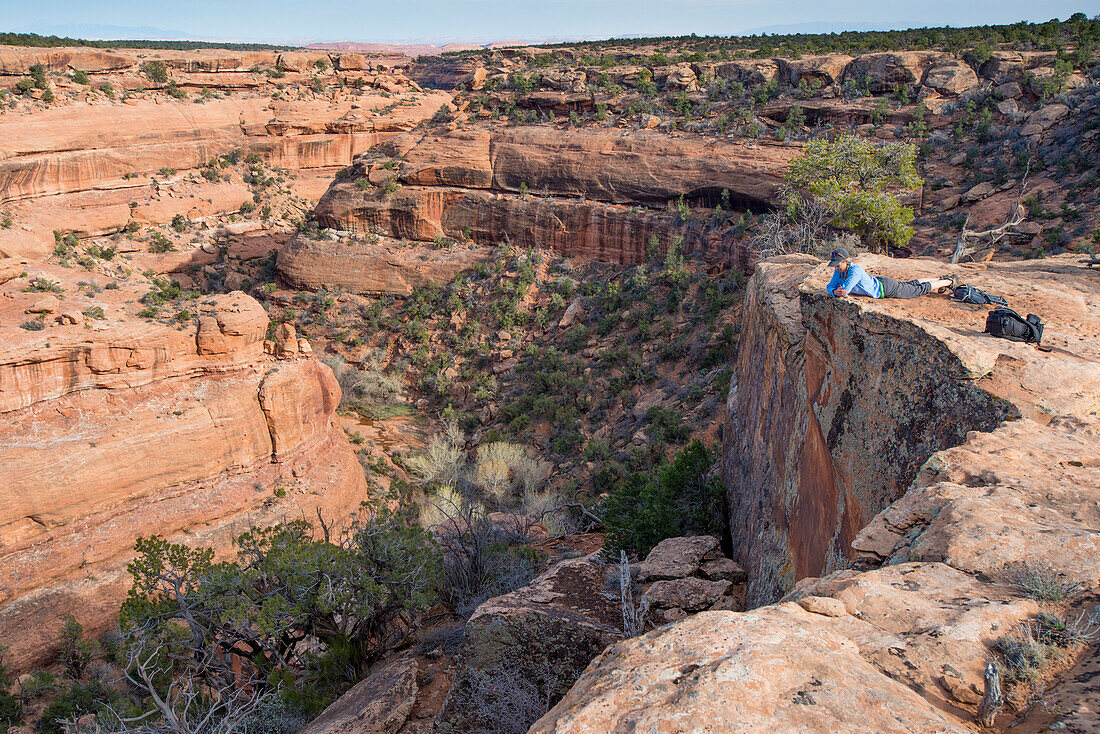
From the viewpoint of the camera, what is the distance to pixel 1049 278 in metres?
8.74

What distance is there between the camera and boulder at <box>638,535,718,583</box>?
7785 mm

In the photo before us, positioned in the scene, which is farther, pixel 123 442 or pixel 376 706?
pixel 123 442

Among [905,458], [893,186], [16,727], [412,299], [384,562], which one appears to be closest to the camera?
[905,458]

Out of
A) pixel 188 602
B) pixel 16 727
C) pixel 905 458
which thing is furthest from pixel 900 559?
pixel 16 727

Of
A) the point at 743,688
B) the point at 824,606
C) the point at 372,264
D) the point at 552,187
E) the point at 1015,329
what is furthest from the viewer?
the point at 372,264

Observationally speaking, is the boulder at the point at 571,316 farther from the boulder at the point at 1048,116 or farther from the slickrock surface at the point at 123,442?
the boulder at the point at 1048,116

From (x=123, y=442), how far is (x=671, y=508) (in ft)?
41.5

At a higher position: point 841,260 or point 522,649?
point 841,260

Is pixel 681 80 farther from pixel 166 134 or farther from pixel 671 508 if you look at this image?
pixel 166 134

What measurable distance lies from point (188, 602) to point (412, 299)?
2120 cm

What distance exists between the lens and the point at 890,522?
4.30m

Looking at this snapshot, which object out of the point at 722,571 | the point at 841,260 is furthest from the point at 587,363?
the point at 841,260

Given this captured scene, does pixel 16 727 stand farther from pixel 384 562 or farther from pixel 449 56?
pixel 449 56

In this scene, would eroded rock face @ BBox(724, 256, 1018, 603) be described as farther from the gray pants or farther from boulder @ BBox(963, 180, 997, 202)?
boulder @ BBox(963, 180, 997, 202)
